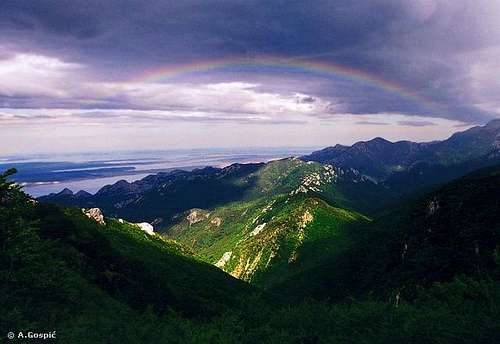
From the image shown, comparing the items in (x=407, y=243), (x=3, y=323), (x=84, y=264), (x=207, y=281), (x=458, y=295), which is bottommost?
(x=207, y=281)

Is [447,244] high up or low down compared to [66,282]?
down

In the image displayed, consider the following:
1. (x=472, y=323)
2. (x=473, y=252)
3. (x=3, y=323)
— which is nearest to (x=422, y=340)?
(x=472, y=323)

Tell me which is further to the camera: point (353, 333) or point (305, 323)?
point (305, 323)

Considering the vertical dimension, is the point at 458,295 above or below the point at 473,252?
above

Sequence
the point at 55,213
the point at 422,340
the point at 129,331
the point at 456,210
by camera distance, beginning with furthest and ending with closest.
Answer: the point at 456,210 → the point at 55,213 → the point at 129,331 → the point at 422,340

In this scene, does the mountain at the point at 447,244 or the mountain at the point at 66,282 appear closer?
the mountain at the point at 66,282

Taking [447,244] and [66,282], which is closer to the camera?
[66,282]

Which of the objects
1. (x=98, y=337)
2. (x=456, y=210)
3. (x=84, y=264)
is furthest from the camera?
(x=456, y=210)

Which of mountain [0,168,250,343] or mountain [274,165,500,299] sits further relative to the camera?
mountain [274,165,500,299]

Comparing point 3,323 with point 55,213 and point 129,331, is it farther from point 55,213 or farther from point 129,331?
point 55,213

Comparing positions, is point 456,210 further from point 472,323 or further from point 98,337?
point 98,337
